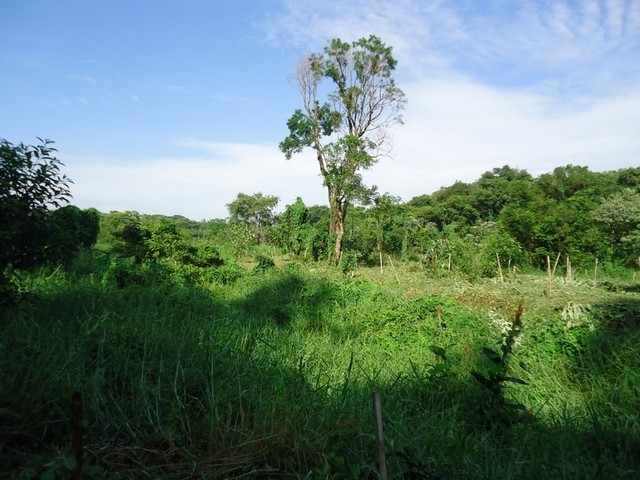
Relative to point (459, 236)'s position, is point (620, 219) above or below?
above

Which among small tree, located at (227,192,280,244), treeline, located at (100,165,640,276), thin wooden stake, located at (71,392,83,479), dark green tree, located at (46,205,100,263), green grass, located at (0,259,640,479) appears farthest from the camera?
small tree, located at (227,192,280,244)

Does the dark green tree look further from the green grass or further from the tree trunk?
the tree trunk

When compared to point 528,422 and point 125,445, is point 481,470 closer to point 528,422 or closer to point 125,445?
point 528,422

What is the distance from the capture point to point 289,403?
260cm

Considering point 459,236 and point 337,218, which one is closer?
point 337,218

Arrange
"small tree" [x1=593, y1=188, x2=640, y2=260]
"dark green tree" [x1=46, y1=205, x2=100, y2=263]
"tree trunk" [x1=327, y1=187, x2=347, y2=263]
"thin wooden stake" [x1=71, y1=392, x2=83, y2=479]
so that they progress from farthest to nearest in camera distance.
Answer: "tree trunk" [x1=327, y1=187, x2=347, y2=263] → "small tree" [x1=593, y1=188, x2=640, y2=260] → "dark green tree" [x1=46, y1=205, x2=100, y2=263] → "thin wooden stake" [x1=71, y1=392, x2=83, y2=479]

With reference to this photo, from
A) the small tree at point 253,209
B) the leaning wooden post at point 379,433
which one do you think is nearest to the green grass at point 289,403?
the leaning wooden post at point 379,433

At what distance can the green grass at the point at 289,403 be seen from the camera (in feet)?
6.54

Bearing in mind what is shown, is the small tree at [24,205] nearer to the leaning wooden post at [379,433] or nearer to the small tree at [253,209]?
the leaning wooden post at [379,433]

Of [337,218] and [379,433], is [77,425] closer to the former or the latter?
Answer: [379,433]

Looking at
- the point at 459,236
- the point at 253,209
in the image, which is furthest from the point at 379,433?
the point at 253,209

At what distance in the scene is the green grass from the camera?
199 centimetres

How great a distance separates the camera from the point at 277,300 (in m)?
8.45

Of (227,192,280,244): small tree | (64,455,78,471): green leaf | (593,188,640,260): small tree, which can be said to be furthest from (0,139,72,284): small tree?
(227,192,280,244): small tree
